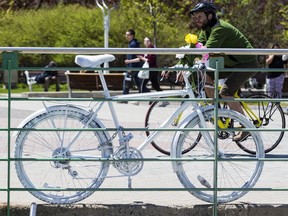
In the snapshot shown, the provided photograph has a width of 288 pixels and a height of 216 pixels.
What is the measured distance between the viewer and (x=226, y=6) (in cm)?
3766

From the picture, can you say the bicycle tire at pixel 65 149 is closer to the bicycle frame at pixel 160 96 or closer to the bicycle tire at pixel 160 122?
the bicycle frame at pixel 160 96

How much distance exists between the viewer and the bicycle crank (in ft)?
23.7

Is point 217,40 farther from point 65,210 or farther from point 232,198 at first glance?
point 65,210

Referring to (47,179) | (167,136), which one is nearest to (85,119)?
(47,179)

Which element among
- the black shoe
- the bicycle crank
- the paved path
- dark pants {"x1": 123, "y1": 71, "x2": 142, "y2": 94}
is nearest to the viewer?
the bicycle crank

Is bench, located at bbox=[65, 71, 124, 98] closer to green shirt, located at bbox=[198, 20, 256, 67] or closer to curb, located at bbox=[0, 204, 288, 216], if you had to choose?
green shirt, located at bbox=[198, 20, 256, 67]

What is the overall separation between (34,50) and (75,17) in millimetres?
32409

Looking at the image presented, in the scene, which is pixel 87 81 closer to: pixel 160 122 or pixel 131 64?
pixel 131 64

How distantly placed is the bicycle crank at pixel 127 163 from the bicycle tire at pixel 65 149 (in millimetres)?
91

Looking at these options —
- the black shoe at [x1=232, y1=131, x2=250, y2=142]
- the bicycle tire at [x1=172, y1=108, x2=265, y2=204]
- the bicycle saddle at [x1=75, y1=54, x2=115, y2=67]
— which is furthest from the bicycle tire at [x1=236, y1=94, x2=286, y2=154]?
the bicycle saddle at [x1=75, y1=54, x2=115, y2=67]

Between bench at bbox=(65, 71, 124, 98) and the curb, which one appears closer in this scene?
the curb

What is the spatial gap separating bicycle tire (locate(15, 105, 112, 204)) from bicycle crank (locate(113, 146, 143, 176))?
0.09 meters

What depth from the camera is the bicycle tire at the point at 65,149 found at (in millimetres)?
7062

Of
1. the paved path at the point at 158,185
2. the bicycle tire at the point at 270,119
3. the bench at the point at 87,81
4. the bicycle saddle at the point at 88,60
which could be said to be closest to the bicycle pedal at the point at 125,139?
the paved path at the point at 158,185
